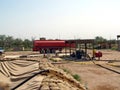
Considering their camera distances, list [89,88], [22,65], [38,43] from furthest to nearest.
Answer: [38,43], [22,65], [89,88]

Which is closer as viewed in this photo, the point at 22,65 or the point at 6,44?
the point at 22,65

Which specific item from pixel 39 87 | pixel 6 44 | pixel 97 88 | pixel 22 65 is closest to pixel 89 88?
pixel 97 88

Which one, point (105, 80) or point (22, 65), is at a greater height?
point (22, 65)

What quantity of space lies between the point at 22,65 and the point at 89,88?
5483 mm

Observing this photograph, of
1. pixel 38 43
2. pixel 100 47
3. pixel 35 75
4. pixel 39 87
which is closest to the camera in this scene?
pixel 39 87

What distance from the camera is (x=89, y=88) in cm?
1733

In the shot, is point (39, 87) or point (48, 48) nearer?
point (39, 87)

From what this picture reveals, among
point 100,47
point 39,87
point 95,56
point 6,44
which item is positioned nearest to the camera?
point 39,87

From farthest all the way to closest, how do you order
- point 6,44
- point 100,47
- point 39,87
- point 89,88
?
point 6,44
point 100,47
point 89,88
point 39,87

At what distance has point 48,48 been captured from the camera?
5706cm

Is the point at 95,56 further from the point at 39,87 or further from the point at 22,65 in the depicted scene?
the point at 39,87

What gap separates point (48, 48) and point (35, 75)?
4309 centimetres

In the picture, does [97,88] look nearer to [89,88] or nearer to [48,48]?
[89,88]

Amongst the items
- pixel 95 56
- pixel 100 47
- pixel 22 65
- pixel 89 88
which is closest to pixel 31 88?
pixel 89 88
